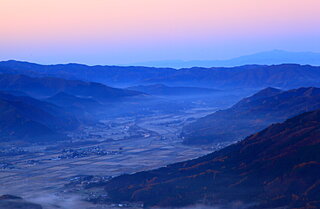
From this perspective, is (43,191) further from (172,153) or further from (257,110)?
(257,110)

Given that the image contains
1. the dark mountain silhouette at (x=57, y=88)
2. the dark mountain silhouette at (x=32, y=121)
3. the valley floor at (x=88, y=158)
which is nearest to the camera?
the valley floor at (x=88, y=158)

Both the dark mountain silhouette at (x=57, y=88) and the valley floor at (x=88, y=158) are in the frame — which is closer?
the valley floor at (x=88, y=158)

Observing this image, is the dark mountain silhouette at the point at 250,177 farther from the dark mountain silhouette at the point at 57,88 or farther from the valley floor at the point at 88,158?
the dark mountain silhouette at the point at 57,88

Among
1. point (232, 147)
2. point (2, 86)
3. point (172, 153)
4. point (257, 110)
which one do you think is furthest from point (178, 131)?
point (2, 86)

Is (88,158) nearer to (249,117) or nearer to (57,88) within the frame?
(249,117)

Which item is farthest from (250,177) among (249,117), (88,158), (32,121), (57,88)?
A: (57,88)

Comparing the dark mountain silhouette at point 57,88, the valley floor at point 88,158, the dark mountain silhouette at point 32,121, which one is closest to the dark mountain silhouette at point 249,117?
the valley floor at point 88,158

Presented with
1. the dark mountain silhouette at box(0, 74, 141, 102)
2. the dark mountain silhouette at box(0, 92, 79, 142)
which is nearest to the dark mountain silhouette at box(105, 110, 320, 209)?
the dark mountain silhouette at box(0, 92, 79, 142)
